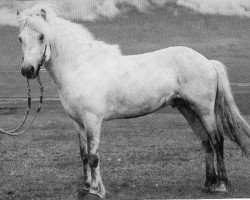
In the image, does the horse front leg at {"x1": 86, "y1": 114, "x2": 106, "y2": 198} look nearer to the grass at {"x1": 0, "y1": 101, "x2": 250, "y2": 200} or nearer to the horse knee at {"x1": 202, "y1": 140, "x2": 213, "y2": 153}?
the grass at {"x1": 0, "y1": 101, "x2": 250, "y2": 200}

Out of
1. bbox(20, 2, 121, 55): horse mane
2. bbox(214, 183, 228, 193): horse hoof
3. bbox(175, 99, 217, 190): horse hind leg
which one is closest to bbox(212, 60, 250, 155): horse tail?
bbox(175, 99, 217, 190): horse hind leg

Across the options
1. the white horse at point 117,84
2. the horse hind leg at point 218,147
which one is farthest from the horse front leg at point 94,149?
the horse hind leg at point 218,147

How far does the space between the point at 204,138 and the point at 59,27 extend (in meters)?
1.73

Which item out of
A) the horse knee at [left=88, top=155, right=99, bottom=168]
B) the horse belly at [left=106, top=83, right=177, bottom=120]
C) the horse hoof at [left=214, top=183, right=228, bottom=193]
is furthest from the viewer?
the horse hoof at [left=214, top=183, right=228, bottom=193]

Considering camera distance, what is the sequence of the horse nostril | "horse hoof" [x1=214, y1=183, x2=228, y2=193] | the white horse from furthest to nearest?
"horse hoof" [x1=214, y1=183, x2=228, y2=193], the white horse, the horse nostril

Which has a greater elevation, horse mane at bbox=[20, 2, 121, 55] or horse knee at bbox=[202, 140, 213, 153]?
horse mane at bbox=[20, 2, 121, 55]

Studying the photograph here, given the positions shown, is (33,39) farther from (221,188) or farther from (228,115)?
(221,188)

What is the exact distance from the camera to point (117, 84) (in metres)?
3.92

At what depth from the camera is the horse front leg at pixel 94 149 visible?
379cm

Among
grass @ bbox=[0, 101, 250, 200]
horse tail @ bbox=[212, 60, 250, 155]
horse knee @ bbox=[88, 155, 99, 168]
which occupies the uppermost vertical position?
horse tail @ bbox=[212, 60, 250, 155]

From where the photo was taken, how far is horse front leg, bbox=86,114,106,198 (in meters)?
3.79

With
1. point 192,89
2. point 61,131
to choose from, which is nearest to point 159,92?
point 192,89

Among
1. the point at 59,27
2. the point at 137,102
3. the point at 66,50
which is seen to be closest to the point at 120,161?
the point at 137,102

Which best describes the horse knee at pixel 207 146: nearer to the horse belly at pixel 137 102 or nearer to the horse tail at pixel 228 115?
the horse tail at pixel 228 115
